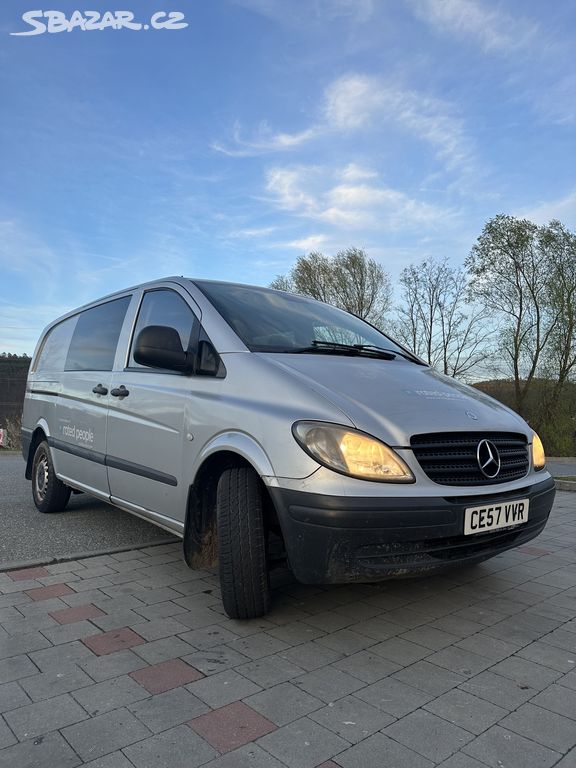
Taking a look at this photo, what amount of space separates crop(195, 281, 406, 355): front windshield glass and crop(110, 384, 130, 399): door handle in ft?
2.87

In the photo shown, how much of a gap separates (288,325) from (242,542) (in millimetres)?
1473

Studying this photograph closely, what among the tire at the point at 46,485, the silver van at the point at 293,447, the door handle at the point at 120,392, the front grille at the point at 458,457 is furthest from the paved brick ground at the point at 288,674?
the tire at the point at 46,485

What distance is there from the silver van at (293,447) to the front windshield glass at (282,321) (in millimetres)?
16

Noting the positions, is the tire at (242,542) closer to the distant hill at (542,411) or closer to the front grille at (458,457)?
the front grille at (458,457)

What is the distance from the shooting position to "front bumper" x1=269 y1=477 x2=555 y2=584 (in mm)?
2387

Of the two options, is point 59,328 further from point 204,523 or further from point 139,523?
point 204,523

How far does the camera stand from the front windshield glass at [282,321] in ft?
10.8

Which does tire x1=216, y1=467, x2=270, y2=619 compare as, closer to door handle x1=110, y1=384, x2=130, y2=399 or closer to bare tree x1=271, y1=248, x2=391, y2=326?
door handle x1=110, y1=384, x2=130, y2=399

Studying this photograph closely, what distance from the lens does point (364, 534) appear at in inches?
94.0

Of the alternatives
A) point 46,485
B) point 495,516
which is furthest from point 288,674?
point 46,485

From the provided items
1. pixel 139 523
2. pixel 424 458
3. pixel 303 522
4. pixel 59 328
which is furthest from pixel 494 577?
pixel 59 328

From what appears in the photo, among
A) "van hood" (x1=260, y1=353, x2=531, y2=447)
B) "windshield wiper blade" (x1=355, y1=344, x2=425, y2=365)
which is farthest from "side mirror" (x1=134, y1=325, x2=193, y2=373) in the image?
"windshield wiper blade" (x1=355, y1=344, x2=425, y2=365)

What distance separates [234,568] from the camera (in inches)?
107

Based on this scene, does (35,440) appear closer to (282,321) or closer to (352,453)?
(282,321)
